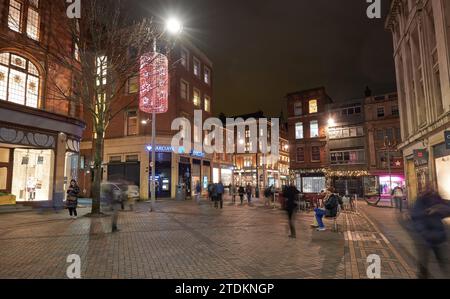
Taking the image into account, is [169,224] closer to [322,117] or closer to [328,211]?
[328,211]

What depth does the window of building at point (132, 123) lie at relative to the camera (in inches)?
1194

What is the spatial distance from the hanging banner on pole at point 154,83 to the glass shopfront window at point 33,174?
725 centimetres

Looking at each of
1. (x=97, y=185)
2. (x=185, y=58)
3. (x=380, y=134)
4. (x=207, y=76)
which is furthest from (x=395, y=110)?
(x=97, y=185)

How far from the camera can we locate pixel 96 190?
15172 millimetres

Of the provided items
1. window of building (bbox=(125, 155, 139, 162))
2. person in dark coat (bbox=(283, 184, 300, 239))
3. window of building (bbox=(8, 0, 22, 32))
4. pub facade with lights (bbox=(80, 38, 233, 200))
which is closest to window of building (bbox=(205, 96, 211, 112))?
pub facade with lights (bbox=(80, 38, 233, 200))

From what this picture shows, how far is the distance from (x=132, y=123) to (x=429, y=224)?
28538 millimetres

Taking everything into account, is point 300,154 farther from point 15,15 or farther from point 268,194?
point 15,15

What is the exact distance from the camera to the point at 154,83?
22.2 m

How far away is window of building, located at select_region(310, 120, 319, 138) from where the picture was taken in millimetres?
44062

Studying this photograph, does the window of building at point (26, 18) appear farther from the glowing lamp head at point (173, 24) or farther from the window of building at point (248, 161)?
the window of building at point (248, 161)
